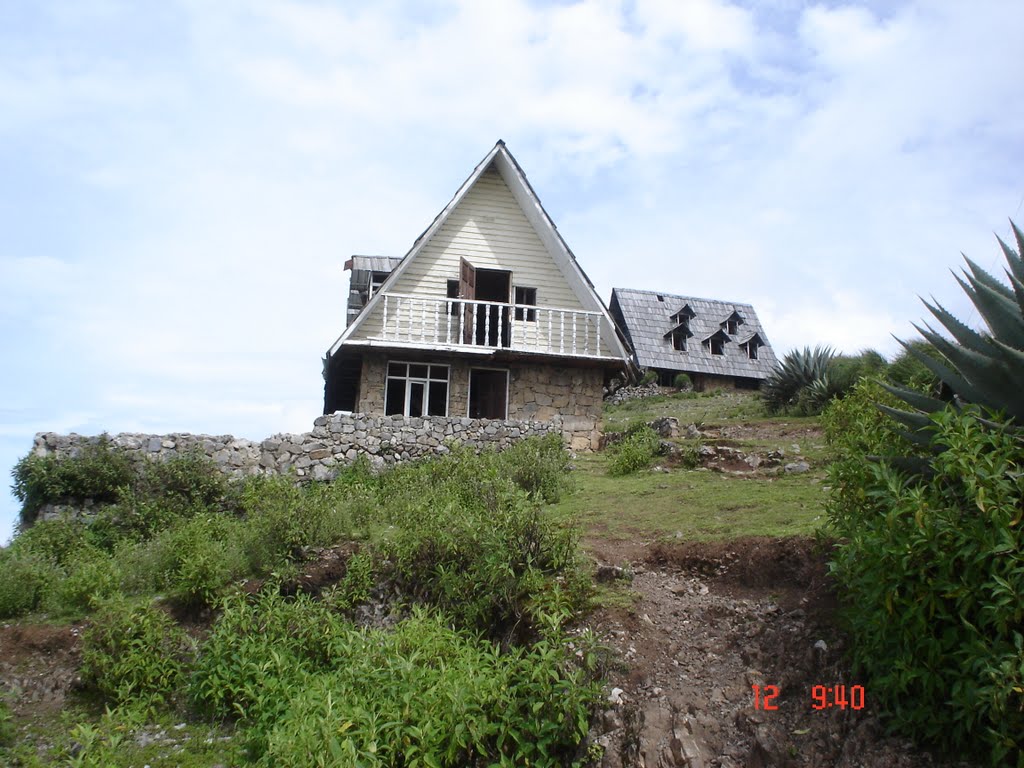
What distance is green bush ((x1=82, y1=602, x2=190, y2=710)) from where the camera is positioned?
7824 mm

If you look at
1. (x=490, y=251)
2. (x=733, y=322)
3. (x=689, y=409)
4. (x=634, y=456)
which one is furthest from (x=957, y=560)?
(x=733, y=322)

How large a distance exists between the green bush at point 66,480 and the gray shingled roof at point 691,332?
2574 cm

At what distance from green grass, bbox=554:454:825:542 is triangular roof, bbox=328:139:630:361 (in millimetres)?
7127

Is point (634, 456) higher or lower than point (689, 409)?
lower

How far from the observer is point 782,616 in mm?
Answer: 6648

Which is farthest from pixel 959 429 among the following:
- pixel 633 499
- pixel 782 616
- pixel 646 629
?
pixel 633 499

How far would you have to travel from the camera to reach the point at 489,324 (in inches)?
775

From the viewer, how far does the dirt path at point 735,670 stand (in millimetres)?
5363

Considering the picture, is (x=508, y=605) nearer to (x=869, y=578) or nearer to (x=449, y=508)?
(x=449, y=508)

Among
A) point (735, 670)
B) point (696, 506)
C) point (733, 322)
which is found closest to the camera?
point (735, 670)

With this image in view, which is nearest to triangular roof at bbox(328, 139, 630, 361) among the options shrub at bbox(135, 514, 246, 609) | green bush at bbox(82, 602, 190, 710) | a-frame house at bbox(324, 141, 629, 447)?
a-frame house at bbox(324, 141, 629, 447)

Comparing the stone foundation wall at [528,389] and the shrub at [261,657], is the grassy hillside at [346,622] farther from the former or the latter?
the stone foundation wall at [528,389]

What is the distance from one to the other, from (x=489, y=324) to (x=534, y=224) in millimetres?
2804
